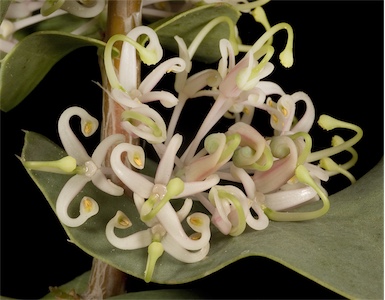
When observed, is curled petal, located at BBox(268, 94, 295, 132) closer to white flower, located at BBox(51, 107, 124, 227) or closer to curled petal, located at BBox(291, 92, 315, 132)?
curled petal, located at BBox(291, 92, 315, 132)

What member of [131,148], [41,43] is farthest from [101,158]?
[41,43]

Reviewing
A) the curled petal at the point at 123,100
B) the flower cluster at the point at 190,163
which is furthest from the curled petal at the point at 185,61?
the curled petal at the point at 123,100

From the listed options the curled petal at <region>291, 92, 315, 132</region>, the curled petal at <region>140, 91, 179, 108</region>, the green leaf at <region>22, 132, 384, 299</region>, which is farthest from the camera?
the curled petal at <region>291, 92, 315, 132</region>

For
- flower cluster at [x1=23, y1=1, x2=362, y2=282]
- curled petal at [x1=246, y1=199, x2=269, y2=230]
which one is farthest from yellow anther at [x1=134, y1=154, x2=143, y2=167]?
curled petal at [x1=246, y1=199, x2=269, y2=230]

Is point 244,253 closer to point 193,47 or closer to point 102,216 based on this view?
point 102,216

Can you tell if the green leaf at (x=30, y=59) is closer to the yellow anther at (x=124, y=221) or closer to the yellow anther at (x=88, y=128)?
the yellow anther at (x=88, y=128)

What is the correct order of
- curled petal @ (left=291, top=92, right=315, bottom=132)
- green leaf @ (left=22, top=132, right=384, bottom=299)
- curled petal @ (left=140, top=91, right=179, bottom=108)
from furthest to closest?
1. curled petal @ (left=291, top=92, right=315, bottom=132)
2. curled petal @ (left=140, top=91, right=179, bottom=108)
3. green leaf @ (left=22, top=132, right=384, bottom=299)
